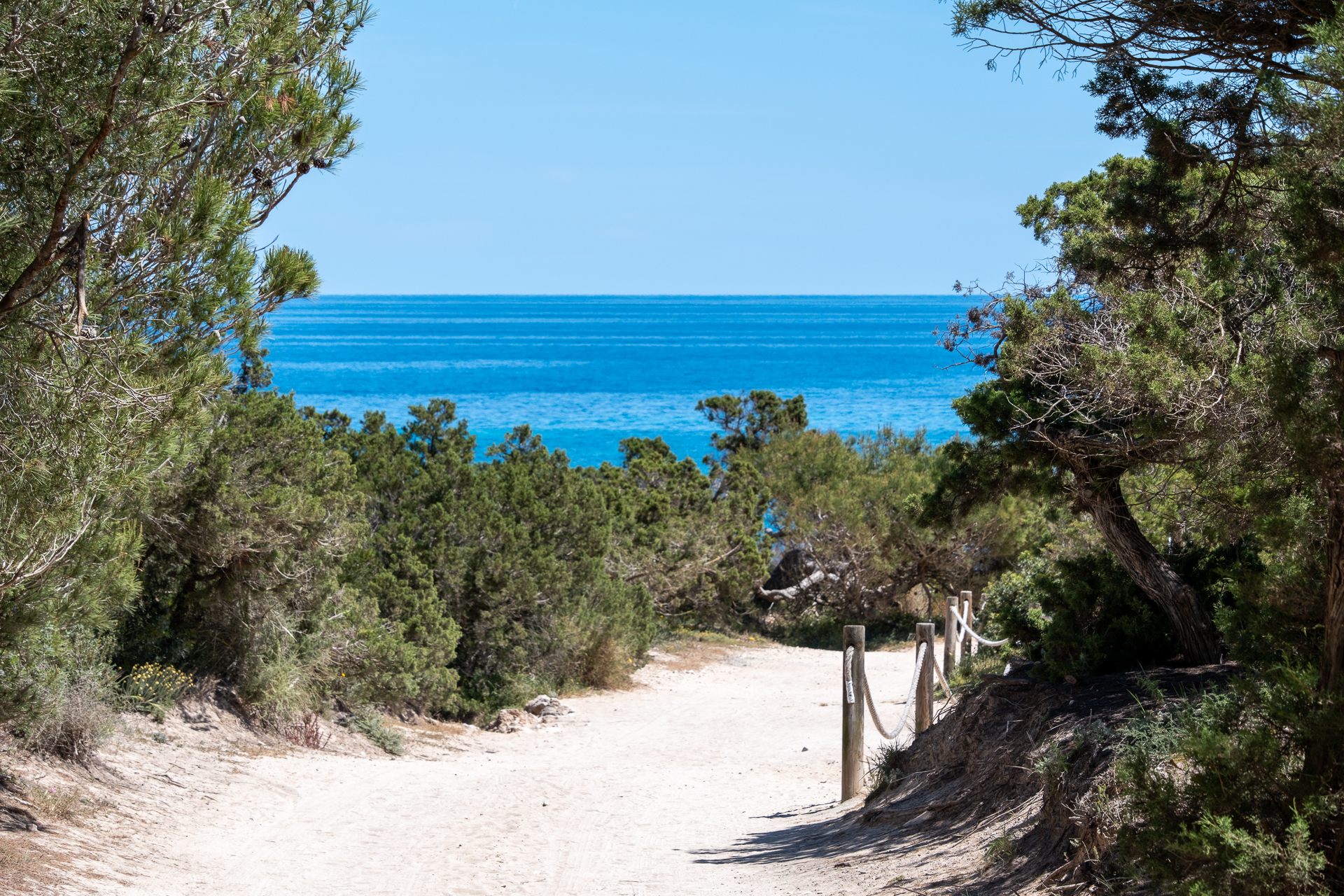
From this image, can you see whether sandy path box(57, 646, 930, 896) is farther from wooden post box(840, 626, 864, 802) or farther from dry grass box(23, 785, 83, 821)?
dry grass box(23, 785, 83, 821)

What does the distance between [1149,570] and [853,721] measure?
261 cm

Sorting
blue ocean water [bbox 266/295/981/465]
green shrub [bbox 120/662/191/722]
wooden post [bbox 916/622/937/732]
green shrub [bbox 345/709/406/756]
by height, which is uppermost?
blue ocean water [bbox 266/295/981/465]

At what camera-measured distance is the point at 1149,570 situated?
716cm

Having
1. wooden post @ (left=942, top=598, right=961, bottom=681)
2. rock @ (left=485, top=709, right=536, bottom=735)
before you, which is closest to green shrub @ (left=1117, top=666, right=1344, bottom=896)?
wooden post @ (left=942, top=598, right=961, bottom=681)

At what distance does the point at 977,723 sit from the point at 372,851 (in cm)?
419

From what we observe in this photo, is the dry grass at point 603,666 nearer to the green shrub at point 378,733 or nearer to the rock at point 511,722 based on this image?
the rock at point 511,722

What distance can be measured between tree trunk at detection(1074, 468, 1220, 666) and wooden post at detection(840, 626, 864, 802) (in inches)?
83.1

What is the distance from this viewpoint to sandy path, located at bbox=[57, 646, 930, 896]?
6.69m

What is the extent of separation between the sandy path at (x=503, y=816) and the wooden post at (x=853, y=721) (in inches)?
12.3

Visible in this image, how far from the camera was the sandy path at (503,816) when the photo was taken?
6.69 m

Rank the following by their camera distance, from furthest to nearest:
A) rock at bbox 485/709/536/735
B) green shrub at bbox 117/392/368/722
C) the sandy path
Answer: rock at bbox 485/709/536/735, green shrub at bbox 117/392/368/722, the sandy path

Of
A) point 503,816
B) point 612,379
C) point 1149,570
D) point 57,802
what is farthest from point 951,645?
point 612,379

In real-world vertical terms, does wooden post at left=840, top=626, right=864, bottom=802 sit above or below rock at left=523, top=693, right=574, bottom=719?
above

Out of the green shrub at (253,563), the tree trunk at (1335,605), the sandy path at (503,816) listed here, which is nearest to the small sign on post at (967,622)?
the sandy path at (503,816)
